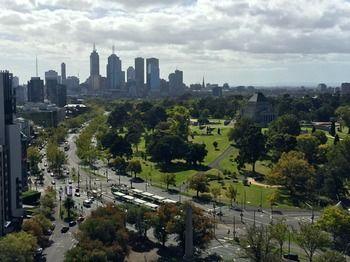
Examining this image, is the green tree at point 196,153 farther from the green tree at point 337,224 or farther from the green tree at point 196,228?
the green tree at point 337,224

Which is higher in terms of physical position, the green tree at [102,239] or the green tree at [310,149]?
the green tree at [310,149]

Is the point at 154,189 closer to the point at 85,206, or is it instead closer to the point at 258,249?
the point at 85,206

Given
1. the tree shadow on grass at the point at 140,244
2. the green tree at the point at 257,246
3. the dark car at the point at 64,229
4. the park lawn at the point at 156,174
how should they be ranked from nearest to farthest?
1. the green tree at the point at 257,246
2. the tree shadow on grass at the point at 140,244
3. the dark car at the point at 64,229
4. the park lawn at the point at 156,174

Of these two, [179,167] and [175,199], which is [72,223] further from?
[179,167]

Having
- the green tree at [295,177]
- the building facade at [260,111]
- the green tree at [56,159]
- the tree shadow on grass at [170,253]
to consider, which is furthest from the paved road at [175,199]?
the building facade at [260,111]

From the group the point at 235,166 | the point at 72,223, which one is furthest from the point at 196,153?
the point at 72,223
